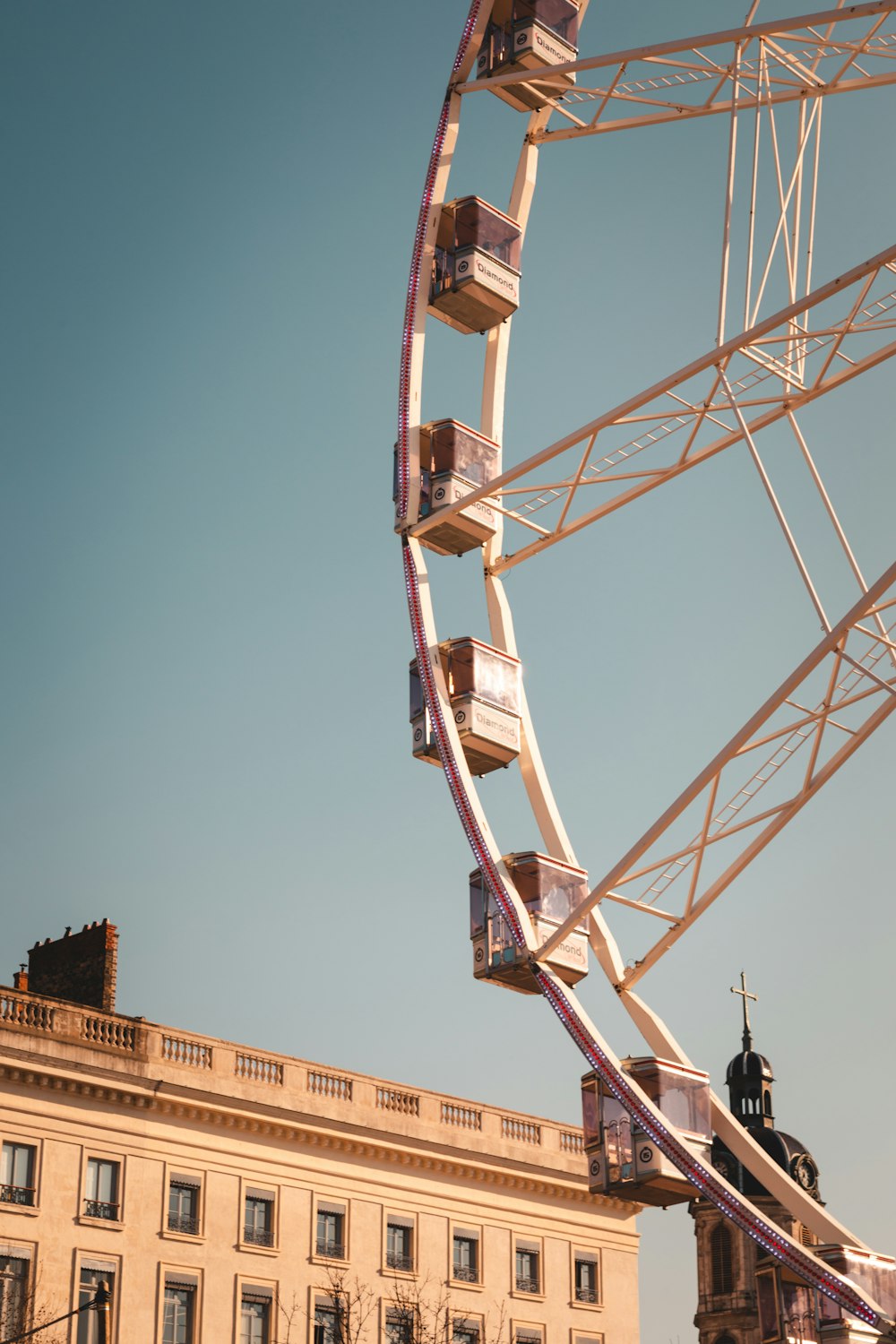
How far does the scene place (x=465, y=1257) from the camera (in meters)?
52.2

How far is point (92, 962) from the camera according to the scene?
160ft

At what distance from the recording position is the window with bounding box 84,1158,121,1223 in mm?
45344

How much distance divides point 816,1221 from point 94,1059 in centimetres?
2535

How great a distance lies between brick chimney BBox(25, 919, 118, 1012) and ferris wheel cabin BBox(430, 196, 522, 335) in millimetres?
21971

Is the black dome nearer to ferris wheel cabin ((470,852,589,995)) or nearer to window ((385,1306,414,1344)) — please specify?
window ((385,1306,414,1344))

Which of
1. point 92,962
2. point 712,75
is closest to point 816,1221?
point 712,75

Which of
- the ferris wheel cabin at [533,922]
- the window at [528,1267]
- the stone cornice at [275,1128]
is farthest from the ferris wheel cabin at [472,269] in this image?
the window at [528,1267]

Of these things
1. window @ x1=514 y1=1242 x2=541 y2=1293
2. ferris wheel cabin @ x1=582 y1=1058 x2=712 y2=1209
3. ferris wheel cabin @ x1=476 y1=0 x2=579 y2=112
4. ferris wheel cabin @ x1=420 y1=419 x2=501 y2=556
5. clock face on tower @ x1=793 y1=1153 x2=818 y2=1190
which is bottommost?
ferris wheel cabin @ x1=582 y1=1058 x2=712 y2=1209

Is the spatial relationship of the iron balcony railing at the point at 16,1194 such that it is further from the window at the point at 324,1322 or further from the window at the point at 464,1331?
the window at the point at 464,1331

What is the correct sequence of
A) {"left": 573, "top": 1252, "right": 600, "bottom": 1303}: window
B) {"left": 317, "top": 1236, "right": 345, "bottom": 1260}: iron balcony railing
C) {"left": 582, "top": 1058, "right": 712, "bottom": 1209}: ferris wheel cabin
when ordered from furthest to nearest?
{"left": 573, "top": 1252, "right": 600, "bottom": 1303}: window < {"left": 317, "top": 1236, "right": 345, "bottom": 1260}: iron balcony railing < {"left": 582, "top": 1058, "right": 712, "bottom": 1209}: ferris wheel cabin

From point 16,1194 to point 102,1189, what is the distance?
217cm

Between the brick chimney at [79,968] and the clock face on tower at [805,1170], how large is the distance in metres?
84.6

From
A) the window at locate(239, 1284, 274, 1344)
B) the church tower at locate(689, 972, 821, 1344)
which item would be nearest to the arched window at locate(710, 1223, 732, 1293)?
the church tower at locate(689, 972, 821, 1344)

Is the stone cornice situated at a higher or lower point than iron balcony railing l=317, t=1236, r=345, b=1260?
higher
